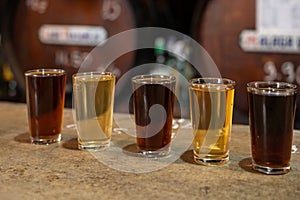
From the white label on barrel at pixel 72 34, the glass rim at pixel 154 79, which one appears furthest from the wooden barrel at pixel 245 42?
the glass rim at pixel 154 79

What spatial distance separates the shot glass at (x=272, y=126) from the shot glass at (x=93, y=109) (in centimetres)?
34

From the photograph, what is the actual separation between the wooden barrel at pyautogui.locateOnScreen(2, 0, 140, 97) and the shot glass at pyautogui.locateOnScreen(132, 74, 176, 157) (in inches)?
43.2

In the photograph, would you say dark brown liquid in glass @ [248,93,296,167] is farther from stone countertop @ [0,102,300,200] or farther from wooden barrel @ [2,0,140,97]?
wooden barrel @ [2,0,140,97]

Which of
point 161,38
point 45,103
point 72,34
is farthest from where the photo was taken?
point 72,34

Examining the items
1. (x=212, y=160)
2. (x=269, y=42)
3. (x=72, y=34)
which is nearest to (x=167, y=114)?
(x=212, y=160)

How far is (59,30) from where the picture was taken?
2432 mm

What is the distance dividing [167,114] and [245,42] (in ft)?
3.30

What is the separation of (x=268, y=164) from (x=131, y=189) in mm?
278

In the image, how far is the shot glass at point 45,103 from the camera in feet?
4.15

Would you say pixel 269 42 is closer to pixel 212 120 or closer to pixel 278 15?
pixel 278 15

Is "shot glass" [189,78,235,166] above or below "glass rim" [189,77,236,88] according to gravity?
below

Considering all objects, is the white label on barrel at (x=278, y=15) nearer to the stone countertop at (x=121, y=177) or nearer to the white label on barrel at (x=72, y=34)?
the white label on barrel at (x=72, y=34)

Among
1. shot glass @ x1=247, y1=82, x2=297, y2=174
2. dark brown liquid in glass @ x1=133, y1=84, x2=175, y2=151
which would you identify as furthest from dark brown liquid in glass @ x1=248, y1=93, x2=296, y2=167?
dark brown liquid in glass @ x1=133, y1=84, x2=175, y2=151

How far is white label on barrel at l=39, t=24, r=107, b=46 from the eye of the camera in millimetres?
2357
